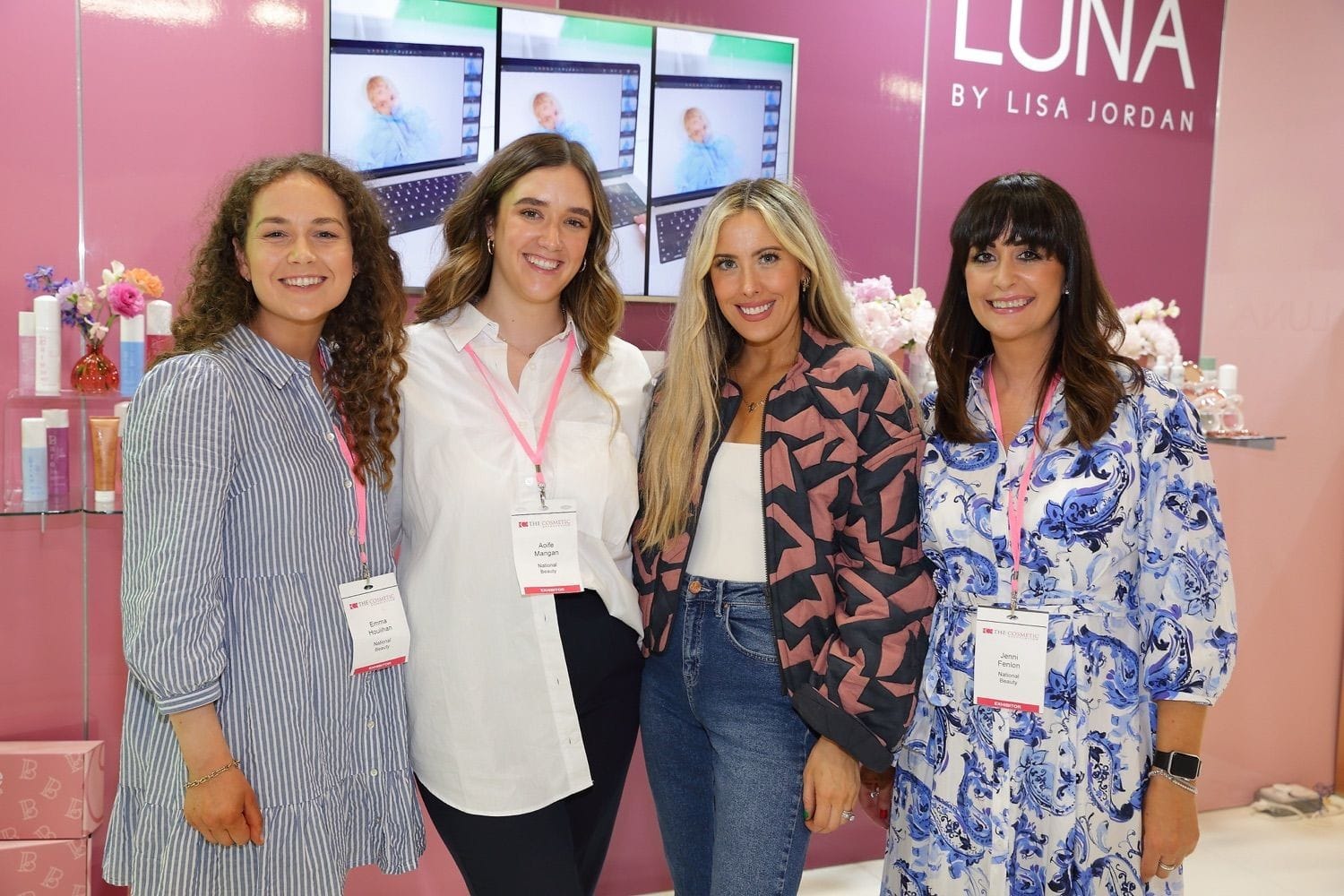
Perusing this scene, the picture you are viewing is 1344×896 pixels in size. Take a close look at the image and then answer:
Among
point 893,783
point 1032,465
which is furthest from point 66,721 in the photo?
point 1032,465

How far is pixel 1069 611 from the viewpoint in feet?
6.34

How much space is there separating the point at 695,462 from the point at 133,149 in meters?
2.07

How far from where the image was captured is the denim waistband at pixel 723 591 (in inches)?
80.0

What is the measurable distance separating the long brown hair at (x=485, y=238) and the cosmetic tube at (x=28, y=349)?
55.5 inches

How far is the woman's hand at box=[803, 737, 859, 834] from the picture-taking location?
78.7 inches

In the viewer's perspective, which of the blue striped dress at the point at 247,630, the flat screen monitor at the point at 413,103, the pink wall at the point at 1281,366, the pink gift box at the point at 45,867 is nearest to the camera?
the blue striped dress at the point at 247,630

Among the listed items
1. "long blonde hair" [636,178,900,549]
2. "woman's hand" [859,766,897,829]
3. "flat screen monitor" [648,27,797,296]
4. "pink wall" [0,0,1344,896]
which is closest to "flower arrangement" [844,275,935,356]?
"pink wall" [0,0,1344,896]

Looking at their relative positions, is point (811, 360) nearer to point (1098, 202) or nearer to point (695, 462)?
point (695, 462)

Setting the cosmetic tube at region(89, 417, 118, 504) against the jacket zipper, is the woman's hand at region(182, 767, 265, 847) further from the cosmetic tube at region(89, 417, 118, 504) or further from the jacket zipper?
the cosmetic tube at region(89, 417, 118, 504)

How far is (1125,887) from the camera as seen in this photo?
6.39ft

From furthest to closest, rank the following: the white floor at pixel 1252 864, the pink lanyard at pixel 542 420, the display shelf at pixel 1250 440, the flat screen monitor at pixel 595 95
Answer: the display shelf at pixel 1250 440
the white floor at pixel 1252 864
the flat screen monitor at pixel 595 95
the pink lanyard at pixel 542 420

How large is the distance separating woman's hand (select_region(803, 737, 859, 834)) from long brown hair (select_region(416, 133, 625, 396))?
0.88 metres

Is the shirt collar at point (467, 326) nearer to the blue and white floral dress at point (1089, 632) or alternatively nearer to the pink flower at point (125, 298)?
the blue and white floral dress at point (1089, 632)

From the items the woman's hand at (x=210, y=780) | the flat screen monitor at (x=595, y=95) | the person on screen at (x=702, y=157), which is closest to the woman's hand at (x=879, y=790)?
the woman's hand at (x=210, y=780)
